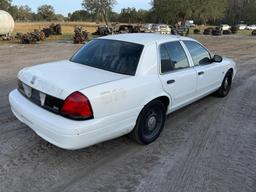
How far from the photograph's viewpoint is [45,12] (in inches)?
4734

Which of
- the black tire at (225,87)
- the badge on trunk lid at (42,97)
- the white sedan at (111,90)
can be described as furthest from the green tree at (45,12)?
the badge on trunk lid at (42,97)

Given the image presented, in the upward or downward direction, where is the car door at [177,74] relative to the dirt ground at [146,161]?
upward

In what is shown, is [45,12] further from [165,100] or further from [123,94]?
[123,94]

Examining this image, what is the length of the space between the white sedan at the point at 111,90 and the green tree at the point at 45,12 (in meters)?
123

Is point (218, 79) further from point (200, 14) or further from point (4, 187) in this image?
point (200, 14)

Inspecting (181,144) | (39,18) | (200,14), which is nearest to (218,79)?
(181,144)

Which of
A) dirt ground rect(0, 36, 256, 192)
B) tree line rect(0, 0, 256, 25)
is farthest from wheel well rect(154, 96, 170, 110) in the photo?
tree line rect(0, 0, 256, 25)

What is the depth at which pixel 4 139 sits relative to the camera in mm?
4199

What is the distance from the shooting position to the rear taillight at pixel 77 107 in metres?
3.26

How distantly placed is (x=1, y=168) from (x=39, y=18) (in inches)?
5027

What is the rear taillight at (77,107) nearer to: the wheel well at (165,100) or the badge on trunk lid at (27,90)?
the badge on trunk lid at (27,90)

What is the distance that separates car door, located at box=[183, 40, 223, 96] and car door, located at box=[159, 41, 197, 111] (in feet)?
0.75

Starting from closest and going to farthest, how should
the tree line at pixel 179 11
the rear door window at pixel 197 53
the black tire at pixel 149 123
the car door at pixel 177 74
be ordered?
the black tire at pixel 149 123
the car door at pixel 177 74
the rear door window at pixel 197 53
the tree line at pixel 179 11

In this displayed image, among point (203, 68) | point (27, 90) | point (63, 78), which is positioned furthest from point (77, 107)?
point (203, 68)
